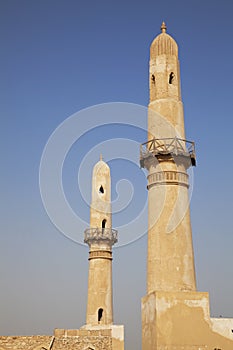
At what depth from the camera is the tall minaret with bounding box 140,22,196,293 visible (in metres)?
16.7

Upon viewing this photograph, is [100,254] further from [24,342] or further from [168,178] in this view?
[168,178]

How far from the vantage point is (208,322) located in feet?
51.8

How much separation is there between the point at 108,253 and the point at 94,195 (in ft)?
12.2

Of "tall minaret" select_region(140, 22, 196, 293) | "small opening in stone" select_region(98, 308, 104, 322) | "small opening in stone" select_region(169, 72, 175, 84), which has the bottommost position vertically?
"small opening in stone" select_region(98, 308, 104, 322)

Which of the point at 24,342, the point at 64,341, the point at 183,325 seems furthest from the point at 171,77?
the point at 24,342

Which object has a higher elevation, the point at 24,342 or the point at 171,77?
the point at 171,77

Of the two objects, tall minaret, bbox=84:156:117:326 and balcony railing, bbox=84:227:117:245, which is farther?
balcony railing, bbox=84:227:117:245

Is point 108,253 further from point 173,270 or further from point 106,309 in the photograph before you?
point 173,270

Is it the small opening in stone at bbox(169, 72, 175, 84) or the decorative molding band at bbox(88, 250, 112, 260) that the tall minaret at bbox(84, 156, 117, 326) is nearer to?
the decorative molding band at bbox(88, 250, 112, 260)

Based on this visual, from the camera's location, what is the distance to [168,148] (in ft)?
58.7

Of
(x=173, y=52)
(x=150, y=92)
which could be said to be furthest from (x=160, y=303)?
(x=173, y=52)

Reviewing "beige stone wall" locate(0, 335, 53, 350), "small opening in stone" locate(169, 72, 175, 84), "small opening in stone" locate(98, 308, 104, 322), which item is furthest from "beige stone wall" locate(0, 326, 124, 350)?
"small opening in stone" locate(169, 72, 175, 84)

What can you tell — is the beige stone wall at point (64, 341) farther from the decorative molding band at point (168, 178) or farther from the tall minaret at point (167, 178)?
the decorative molding band at point (168, 178)

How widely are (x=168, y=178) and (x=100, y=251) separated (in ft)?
42.4
